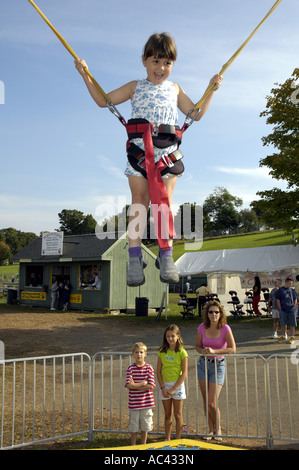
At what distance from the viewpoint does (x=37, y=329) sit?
17312 mm

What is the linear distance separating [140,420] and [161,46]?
15.0 ft

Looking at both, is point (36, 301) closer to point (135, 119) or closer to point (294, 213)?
point (294, 213)

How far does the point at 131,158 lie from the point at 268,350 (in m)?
10.9

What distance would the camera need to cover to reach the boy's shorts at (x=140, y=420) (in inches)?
224

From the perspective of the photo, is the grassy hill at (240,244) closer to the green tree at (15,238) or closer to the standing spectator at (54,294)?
the green tree at (15,238)

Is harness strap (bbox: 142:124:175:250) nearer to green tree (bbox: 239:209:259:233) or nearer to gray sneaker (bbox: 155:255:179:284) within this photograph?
gray sneaker (bbox: 155:255:179:284)

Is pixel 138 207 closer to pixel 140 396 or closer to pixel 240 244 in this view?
pixel 140 396

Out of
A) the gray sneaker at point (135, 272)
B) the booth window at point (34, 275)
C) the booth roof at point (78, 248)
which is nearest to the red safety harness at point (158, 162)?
the gray sneaker at point (135, 272)

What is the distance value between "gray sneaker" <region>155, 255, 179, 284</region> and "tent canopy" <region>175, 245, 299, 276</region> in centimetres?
1760

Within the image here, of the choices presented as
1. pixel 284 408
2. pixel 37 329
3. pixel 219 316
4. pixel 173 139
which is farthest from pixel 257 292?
pixel 173 139

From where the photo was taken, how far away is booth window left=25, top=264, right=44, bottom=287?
29000mm

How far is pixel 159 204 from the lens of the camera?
2611mm

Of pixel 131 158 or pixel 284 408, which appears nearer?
pixel 131 158

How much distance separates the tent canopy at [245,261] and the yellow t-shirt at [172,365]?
14233mm
